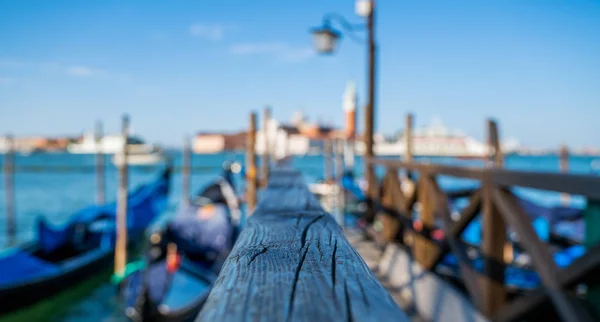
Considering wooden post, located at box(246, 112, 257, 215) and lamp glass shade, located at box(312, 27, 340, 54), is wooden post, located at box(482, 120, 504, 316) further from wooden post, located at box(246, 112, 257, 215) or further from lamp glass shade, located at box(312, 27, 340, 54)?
wooden post, located at box(246, 112, 257, 215)

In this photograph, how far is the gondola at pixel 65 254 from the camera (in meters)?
6.95

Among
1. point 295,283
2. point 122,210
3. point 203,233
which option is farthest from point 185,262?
point 295,283

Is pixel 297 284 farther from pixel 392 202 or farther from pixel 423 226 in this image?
pixel 392 202

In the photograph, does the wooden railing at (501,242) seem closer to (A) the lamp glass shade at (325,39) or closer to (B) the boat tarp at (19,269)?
(A) the lamp glass shade at (325,39)

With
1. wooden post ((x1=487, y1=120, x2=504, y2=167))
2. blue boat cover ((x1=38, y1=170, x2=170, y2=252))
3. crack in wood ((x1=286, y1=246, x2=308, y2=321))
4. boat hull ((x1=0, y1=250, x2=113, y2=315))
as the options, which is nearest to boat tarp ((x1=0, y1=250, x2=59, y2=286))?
boat hull ((x1=0, y1=250, x2=113, y2=315))

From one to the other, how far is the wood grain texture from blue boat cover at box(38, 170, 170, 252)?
353 inches

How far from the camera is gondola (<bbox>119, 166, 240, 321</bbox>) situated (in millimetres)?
5793

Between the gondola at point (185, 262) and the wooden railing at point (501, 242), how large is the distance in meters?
2.77

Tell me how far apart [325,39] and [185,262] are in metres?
3.93

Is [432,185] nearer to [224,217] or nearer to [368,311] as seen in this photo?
[368,311]

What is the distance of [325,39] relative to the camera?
6.25 m

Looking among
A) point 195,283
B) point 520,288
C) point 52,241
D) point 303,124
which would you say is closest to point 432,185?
point 520,288

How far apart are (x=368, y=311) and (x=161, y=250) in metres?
7.51

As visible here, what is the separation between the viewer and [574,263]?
1713 millimetres
